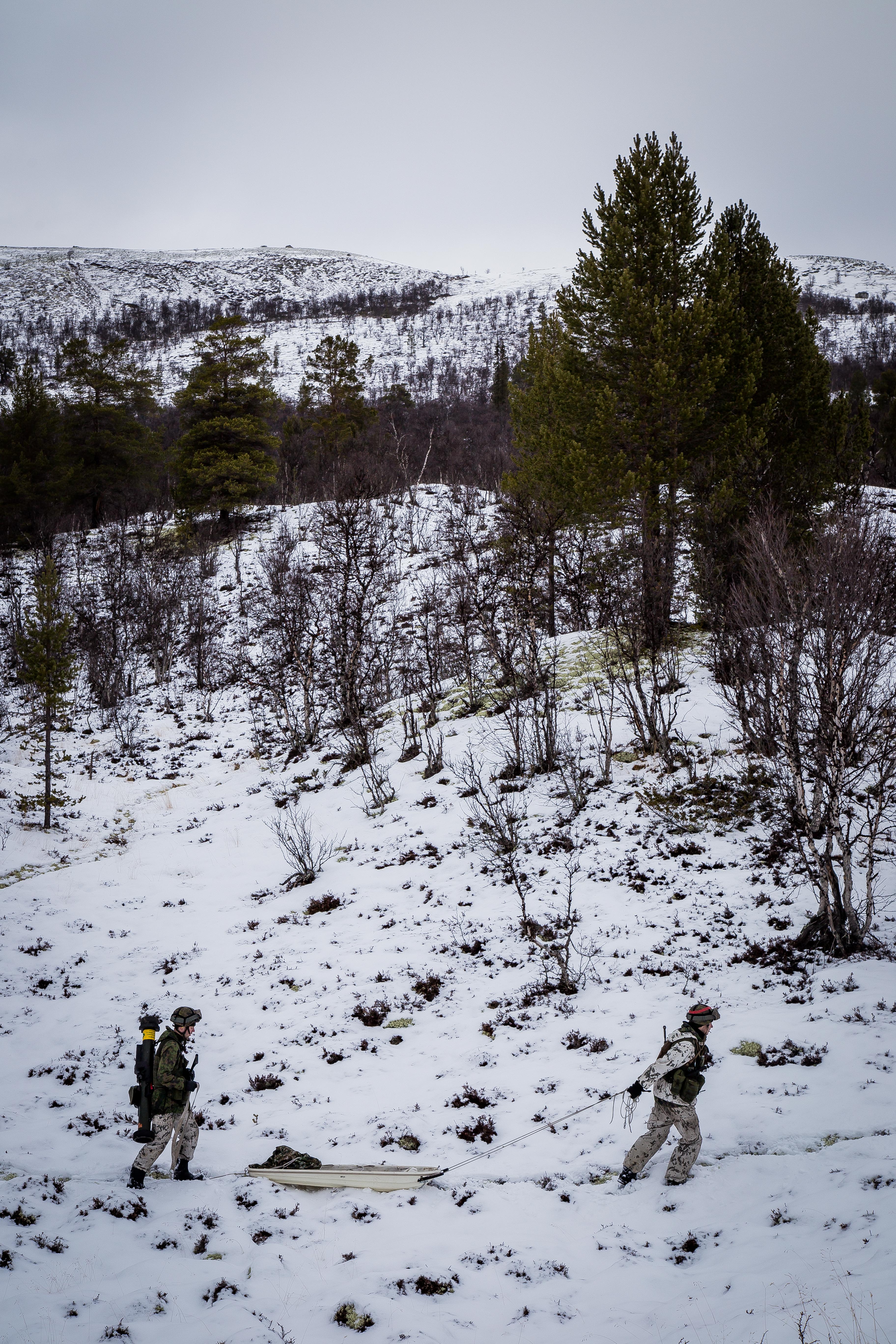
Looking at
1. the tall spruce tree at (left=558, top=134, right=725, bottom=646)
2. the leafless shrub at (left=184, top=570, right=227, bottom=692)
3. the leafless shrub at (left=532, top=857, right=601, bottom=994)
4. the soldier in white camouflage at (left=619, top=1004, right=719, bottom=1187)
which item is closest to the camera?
the soldier in white camouflage at (left=619, top=1004, right=719, bottom=1187)

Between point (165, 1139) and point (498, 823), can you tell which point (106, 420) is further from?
A: point (165, 1139)

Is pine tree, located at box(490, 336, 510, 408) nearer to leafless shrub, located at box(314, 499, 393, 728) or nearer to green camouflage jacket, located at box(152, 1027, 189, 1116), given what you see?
leafless shrub, located at box(314, 499, 393, 728)

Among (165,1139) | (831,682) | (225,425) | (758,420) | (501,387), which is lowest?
(165,1139)

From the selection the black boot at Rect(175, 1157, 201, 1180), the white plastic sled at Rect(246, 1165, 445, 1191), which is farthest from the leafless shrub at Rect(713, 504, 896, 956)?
the black boot at Rect(175, 1157, 201, 1180)

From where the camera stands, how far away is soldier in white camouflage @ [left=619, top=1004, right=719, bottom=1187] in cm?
576

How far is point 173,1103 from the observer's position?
6.46m

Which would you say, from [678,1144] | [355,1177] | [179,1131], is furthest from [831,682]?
[179,1131]

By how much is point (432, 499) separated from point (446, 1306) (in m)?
40.0

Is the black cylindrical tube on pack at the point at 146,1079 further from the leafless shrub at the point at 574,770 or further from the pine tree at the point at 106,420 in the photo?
the pine tree at the point at 106,420

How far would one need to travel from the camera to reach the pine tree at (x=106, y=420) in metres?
35.2

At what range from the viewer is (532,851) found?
13227mm

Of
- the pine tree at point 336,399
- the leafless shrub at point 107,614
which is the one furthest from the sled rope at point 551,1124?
the pine tree at point 336,399

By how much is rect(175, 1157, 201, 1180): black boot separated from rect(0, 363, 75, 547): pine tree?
3579cm

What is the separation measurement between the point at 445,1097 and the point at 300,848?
8.41 meters
